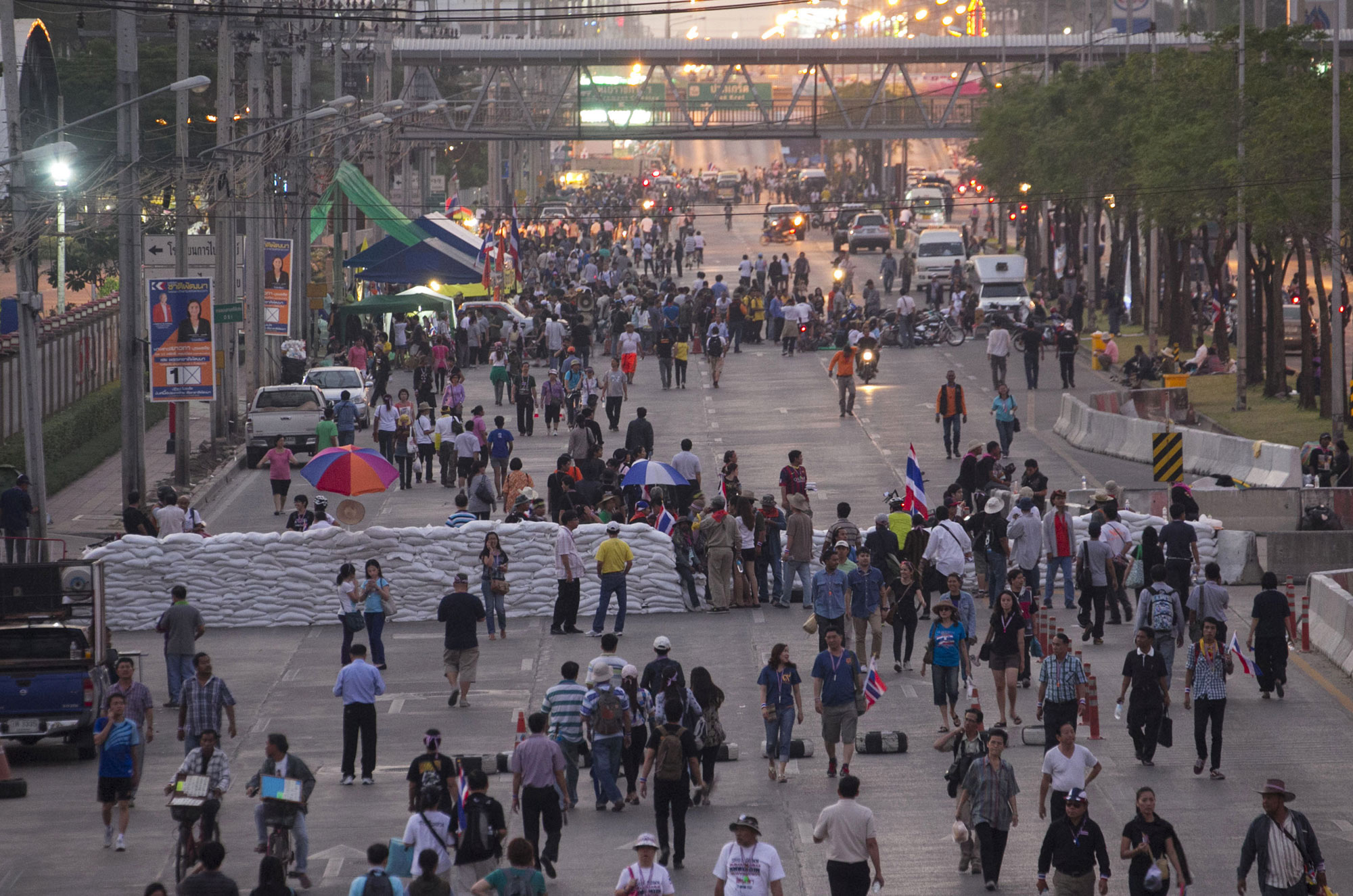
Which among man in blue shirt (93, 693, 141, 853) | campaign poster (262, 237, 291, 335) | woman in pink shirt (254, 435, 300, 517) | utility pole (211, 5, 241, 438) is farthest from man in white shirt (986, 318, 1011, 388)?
man in blue shirt (93, 693, 141, 853)

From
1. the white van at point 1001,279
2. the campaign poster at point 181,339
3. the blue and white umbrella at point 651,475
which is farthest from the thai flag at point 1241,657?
the white van at point 1001,279

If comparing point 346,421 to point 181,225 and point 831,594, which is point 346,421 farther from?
point 831,594

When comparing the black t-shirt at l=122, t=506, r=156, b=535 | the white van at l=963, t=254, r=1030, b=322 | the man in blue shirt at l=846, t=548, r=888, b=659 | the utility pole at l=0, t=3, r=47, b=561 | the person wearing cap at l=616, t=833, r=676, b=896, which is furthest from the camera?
the white van at l=963, t=254, r=1030, b=322

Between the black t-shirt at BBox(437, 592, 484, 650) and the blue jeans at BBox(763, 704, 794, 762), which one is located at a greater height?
the black t-shirt at BBox(437, 592, 484, 650)

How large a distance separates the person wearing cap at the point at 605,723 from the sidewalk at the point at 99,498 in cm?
1434

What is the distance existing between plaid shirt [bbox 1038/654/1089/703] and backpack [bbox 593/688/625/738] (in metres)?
3.56

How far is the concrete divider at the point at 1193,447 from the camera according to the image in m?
31.2

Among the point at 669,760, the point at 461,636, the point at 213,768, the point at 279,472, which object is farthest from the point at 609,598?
the point at 279,472

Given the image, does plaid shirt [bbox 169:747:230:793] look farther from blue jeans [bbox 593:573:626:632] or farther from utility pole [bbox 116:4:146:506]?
utility pole [bbox 116:4:146:506]

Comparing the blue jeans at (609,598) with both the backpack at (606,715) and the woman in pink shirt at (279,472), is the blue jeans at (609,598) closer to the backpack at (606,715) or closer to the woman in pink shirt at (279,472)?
the backpack at (606,715)

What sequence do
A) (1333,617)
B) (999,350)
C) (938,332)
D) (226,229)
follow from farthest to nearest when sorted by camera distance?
(938,332) < (999,350) < (226,229) < (1333,617)

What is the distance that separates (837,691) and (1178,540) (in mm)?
7059

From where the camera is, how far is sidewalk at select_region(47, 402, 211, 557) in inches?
1172

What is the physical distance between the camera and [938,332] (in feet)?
173
